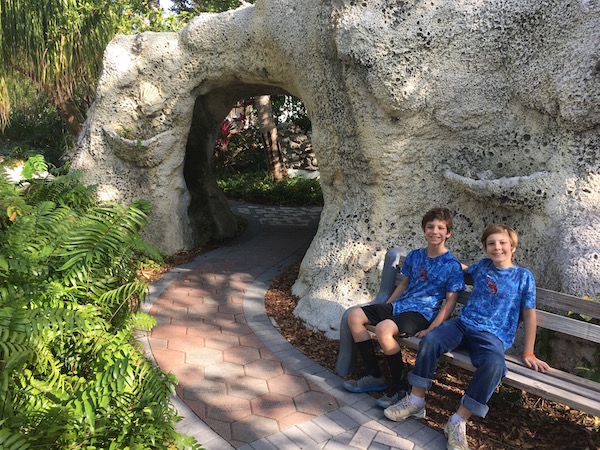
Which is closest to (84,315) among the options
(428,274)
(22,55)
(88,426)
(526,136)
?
(88,426)

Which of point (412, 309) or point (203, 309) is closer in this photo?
A: point (412, 309)

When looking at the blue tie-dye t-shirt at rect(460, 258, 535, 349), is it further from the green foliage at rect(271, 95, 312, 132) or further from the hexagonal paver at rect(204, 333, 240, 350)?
the green foliage at rect(271, 95, 312, 132)

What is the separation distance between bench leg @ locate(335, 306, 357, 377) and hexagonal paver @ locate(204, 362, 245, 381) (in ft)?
2.67

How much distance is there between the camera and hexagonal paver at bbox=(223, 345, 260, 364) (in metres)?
4.05

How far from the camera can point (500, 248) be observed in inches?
124

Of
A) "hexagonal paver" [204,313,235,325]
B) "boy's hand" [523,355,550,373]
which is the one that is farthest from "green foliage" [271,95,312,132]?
"boy's hand" [523,355,550,373]

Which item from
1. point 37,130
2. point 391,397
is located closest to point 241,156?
point 37,130

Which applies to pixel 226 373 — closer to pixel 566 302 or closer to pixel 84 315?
pixel 84 315

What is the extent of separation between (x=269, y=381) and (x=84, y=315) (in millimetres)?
1667

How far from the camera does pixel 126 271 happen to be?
12.2 feet

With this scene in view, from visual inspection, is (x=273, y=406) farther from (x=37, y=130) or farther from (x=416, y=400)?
(x=37, y=130)

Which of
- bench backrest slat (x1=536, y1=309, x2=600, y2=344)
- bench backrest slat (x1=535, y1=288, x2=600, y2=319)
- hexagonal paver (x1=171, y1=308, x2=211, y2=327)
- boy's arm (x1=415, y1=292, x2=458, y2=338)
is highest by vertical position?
bench backrest slat (x1=535, y1=288, x2=600, y2=319)

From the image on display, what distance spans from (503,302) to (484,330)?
227mm

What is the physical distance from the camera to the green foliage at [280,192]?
491 inches
